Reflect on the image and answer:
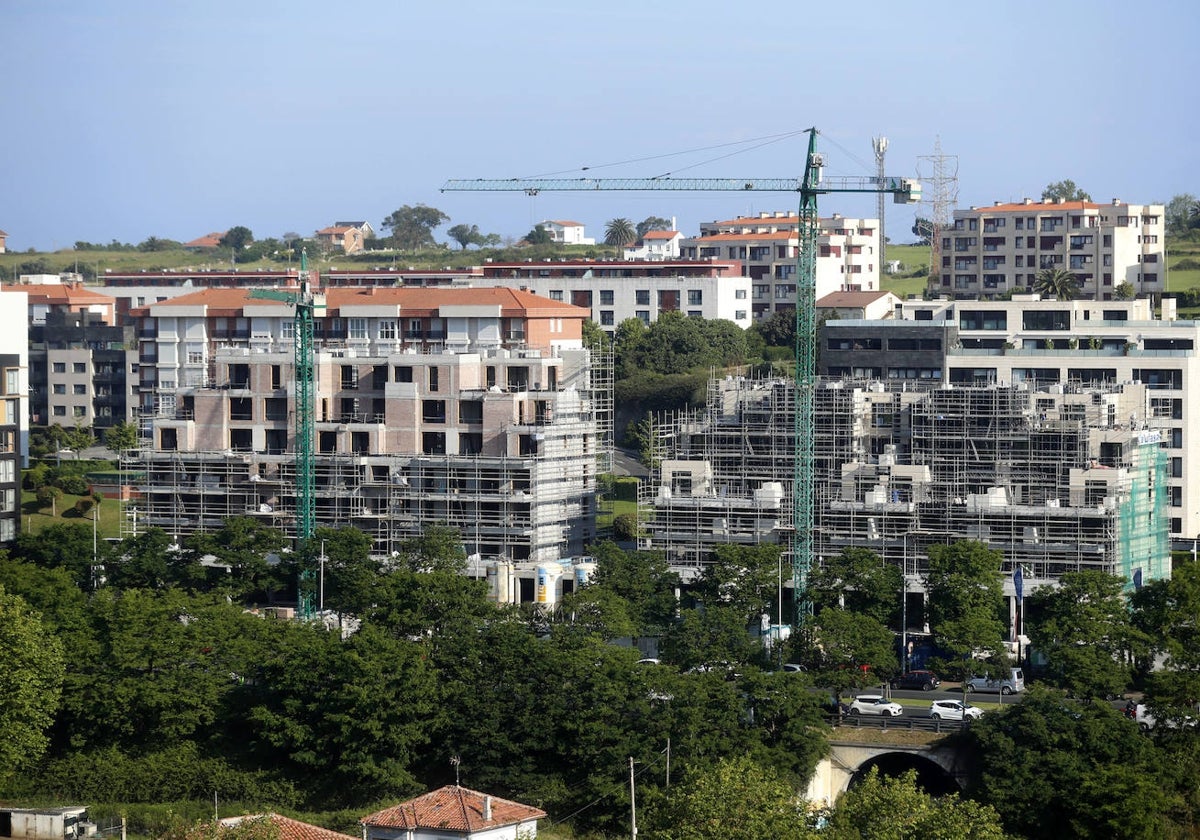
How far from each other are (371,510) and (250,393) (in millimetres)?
6338

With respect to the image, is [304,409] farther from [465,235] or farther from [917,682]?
[465,235]

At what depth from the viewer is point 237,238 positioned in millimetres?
161750

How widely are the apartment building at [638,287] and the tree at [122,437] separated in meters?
24.7

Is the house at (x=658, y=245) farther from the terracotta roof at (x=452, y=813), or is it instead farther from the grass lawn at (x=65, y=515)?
the terracotta roof at (x=452, y=813)

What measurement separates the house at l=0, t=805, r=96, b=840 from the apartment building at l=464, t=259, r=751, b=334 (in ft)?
217

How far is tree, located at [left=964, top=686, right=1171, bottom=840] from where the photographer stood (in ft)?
148

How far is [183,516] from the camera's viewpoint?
2837 inches

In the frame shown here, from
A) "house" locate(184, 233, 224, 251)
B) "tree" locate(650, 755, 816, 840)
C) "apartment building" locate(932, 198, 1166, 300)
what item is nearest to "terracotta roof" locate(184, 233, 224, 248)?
"house" locate(184, 233, 224, 251)

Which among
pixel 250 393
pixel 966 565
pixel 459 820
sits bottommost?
pixel 459 820

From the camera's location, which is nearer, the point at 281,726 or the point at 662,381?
the point at 281,726

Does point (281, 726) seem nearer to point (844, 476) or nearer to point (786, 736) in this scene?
point (786, 736)

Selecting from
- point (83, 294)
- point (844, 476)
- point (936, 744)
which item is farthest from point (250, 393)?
point (83, 294)

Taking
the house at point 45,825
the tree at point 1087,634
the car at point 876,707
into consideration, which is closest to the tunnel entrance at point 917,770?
the car at point 876,707

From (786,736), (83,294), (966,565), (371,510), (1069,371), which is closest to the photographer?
(786,736)
